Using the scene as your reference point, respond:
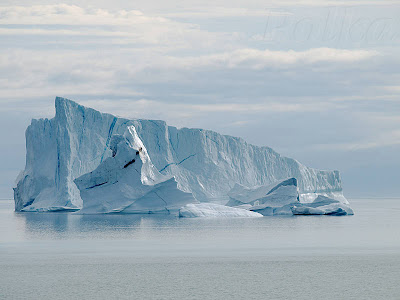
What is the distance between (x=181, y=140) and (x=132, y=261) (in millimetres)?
21547

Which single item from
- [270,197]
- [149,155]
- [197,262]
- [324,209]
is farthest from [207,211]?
[197,262]

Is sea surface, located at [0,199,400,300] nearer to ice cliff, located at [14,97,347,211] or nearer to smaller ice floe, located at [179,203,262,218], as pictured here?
smaller ice floe, located at [179,203,262,218]

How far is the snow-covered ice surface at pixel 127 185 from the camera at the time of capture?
94.7 feet

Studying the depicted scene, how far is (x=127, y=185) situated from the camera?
95.3 feet

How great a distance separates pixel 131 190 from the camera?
29156 millimetres

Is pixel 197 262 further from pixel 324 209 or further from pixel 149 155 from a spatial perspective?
pixel 149 155

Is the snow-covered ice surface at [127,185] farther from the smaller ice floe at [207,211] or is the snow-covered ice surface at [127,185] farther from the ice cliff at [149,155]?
the smaller ice floe at [207,211]

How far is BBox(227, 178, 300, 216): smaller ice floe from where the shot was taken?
104 ft

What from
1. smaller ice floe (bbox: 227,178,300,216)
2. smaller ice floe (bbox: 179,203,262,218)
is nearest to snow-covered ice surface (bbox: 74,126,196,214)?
smaller ice floe (bbox: 179,203,262,218)

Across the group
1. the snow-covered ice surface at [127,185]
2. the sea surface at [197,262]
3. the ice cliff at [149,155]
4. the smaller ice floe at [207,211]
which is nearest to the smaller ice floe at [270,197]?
the ice cliff at [149,155]

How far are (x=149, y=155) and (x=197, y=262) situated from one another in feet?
66.3

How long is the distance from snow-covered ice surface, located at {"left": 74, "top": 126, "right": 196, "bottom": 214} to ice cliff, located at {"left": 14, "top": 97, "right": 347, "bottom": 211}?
7.4 inches

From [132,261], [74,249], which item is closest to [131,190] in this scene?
[74,249]

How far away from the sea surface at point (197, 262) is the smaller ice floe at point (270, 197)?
20.9 feet
